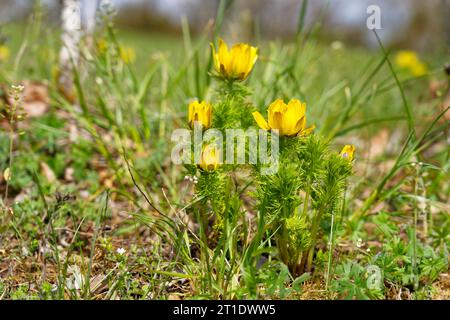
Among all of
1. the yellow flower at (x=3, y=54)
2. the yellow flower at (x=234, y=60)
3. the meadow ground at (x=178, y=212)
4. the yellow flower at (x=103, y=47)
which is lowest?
the meadow ground at (x=178, y=212)

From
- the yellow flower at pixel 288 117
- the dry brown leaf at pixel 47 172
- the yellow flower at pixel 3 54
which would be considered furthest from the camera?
the yellow flower at pixel 3 54

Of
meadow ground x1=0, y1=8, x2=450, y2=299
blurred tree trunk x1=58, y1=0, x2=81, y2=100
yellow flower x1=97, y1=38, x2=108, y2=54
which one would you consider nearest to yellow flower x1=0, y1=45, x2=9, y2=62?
meadow ground x1=0, y1=8, x2=450, y2=299

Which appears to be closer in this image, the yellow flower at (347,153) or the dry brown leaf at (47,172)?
the yellow flower at (347,153)

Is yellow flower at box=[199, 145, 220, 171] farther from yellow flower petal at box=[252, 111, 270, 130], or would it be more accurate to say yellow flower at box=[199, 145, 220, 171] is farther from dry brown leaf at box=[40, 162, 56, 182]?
dry brown leaf at box=[40, 162, 56, 182]

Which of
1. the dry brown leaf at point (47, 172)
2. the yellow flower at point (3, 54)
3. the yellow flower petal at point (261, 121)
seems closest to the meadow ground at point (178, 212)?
the dry brown leaf at point (47, 172)

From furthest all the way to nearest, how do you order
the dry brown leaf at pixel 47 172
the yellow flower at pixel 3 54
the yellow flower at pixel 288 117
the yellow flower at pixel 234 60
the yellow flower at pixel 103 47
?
1. the yellow flower at pixel 3 54
2. the yellow flower at pixel 103 47
3. the dry brown leaf at pixel 47 172
4. the yellow flower at pixel 234 60
5. the yellow flower at pixel 288 117

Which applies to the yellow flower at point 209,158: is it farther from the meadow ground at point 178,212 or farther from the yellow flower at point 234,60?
the yellow flower at point 234,60

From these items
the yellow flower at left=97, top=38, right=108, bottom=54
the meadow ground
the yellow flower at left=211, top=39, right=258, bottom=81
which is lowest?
the meadow ground
